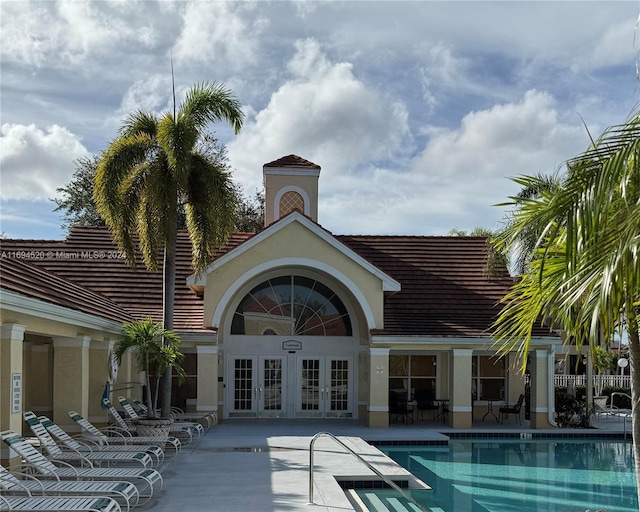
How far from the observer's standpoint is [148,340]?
1759 cm

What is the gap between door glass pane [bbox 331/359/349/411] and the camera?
25344 mm

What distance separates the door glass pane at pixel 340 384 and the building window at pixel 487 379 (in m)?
4.51

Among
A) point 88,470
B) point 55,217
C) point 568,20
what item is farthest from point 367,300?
point 55,217

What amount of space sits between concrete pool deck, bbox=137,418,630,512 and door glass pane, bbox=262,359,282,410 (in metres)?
1.29

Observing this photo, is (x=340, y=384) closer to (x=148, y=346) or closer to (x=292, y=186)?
(x=292, y=186)

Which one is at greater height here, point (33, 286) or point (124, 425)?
point (33, 286)

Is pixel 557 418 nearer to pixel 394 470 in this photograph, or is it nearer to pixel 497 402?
pixel 497 402

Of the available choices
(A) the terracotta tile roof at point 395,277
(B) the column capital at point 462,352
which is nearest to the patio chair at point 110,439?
(A) the terracotta tile roof at point 395,277

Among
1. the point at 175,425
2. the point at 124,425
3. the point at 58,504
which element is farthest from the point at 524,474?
the point at 58,504

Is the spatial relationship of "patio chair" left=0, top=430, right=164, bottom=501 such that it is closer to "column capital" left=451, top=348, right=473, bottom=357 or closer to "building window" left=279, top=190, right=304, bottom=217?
"column capital" left=451, top=348, right=473, bottom=357

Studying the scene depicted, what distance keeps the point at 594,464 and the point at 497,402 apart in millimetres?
8107

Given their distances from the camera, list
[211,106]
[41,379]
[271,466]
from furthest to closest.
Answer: [41,379] < [211,106] < [271,466]

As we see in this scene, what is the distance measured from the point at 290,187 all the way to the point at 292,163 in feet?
2.93

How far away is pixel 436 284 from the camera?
26.6 metres
